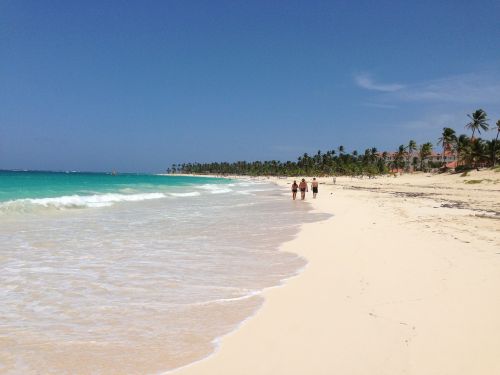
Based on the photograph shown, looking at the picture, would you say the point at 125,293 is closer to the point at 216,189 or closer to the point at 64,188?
the point at 64,188

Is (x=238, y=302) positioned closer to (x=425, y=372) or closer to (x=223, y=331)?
(x=223, y=331)

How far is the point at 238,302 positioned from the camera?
231 inches

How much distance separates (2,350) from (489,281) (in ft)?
22.9

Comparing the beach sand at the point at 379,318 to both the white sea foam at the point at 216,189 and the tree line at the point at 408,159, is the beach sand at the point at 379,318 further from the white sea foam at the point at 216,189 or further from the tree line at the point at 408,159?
the tree line at the point at 408,159

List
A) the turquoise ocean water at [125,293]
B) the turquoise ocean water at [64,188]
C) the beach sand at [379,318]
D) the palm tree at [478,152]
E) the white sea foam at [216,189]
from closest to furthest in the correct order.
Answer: the beach sand at [379,318] → the turquoise ocean water at [125,293] → the turquoise ocean water at [64,188] → the white sea foam at [216,189] → the palm tree at [478,152]

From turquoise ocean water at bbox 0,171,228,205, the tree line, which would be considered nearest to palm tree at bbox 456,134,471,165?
the tree line

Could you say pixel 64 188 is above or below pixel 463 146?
below

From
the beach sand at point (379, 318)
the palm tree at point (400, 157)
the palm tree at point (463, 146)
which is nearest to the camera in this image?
the beach sand at point (379, 318)

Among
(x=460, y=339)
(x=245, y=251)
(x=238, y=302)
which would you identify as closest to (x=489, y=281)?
(x=460, y=339)

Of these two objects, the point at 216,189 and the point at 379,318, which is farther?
the point at 216,189

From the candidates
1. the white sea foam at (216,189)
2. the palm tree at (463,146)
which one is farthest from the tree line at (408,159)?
the white sea foam at (216,189)

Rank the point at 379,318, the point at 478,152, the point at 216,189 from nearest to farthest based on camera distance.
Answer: the point at 379,318 < the point at 216,189 < the point at 478,152

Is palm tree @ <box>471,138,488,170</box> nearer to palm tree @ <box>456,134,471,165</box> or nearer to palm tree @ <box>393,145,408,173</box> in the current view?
palm tree @ <box>456,134,471,165</box>

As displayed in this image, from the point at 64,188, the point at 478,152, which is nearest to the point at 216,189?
the point at 64,188
